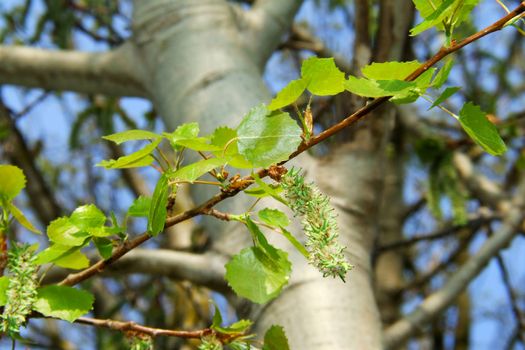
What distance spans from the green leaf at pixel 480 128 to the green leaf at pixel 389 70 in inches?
1.9

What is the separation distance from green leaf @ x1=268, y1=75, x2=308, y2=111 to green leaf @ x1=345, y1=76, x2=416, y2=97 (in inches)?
1.3

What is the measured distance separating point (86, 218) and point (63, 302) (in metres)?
0.07

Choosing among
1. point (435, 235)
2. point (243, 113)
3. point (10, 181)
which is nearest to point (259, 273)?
point (10, 181)

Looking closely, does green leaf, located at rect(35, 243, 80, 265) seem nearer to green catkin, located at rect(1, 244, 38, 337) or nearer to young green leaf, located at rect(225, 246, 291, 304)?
green catkin, located at rect(1, 244, 38, 337)

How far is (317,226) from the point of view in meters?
0.41

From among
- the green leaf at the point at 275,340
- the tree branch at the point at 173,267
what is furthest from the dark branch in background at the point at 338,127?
the tree branch at the point at 173,267

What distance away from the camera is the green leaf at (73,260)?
20.8 inches

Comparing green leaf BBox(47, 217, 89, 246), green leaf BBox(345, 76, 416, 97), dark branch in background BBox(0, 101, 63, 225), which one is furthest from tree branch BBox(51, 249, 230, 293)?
dark branch in background BBox(0, 101, 63, 225)

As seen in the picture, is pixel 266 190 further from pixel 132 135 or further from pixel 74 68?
pixel 74 68

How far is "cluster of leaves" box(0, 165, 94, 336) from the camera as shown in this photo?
467 millimetres

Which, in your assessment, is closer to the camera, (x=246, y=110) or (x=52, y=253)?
(x=52, y=253)

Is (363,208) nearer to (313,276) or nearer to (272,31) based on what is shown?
(313,276)

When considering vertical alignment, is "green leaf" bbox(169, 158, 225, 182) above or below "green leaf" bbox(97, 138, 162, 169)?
below

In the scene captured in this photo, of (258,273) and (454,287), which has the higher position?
(454,287)
